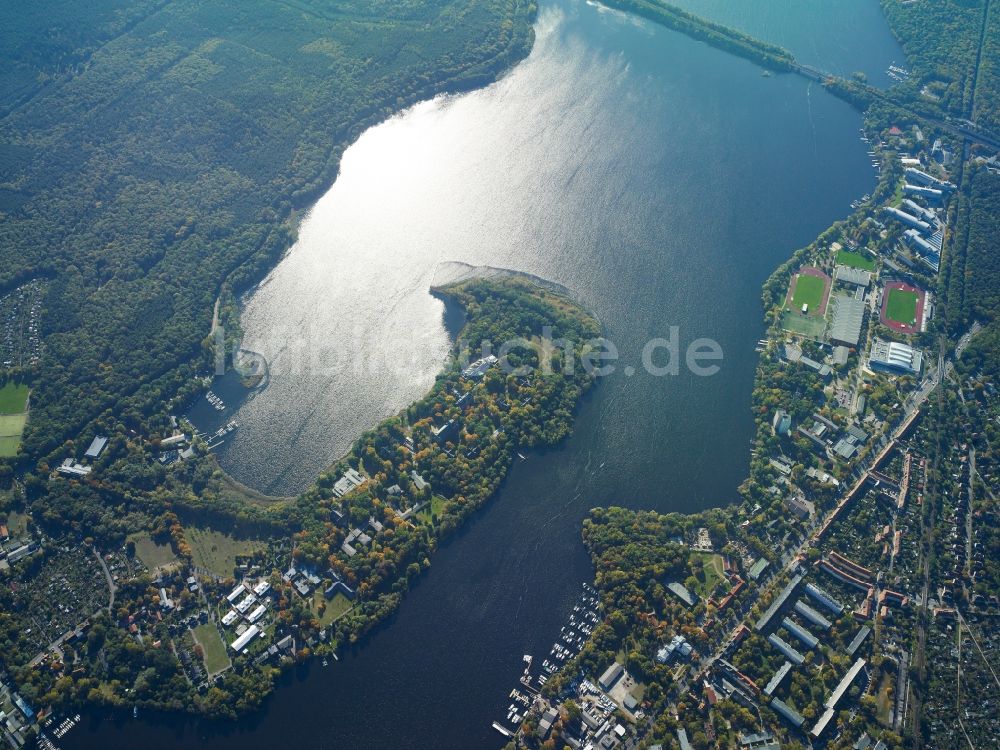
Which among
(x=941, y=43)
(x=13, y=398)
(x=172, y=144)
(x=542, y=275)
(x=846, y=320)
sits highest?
(x=941, y=43)

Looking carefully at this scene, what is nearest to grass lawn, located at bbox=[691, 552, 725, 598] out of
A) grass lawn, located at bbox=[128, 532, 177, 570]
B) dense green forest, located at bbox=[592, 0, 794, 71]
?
grass lawn, located at bbox=[128, 532, 177, 570]

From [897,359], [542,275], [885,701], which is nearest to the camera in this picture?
[885,701]

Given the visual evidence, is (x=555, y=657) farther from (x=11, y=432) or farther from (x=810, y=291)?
(x=11, y=432)

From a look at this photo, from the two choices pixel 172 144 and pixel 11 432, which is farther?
pixel 172 144

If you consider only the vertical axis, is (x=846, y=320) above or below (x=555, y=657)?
above

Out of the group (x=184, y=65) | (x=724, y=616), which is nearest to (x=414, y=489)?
(x=724, y=616)

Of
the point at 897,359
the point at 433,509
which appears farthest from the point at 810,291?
the point at 433,509

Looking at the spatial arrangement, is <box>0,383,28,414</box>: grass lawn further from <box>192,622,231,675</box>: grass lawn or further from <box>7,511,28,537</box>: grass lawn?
<box>192,622,231,675</box>: grass lawn
